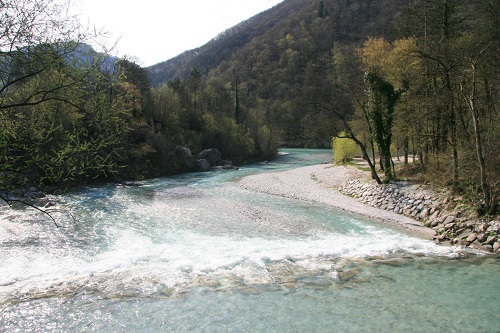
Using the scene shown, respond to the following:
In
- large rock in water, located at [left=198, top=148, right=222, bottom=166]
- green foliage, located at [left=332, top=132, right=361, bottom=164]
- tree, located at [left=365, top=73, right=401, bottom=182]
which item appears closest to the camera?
tree, located at [left=365, top=73, right=401, bottom=182]

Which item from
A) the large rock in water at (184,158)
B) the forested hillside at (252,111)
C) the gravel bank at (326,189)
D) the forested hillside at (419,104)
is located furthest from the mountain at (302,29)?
the gravel bank at (326,189)

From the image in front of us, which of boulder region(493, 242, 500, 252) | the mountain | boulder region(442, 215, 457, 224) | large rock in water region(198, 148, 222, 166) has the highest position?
the mountain

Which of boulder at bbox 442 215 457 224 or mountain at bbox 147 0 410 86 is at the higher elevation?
mountain at bbox 147 0 410 86

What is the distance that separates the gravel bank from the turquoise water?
129 centimetres

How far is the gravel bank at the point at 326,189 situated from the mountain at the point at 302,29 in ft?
238

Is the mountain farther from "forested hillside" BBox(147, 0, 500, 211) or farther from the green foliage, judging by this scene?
the green foliage

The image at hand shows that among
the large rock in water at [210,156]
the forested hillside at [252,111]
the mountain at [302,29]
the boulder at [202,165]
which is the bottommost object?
the boulder at [202,165]

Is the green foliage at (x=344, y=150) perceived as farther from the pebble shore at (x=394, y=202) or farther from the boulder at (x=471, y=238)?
the boulder at (x=471, y=238)

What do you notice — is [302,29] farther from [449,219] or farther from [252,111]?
[449,219]

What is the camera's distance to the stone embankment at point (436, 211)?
12.2 meters

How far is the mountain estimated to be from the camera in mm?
106000

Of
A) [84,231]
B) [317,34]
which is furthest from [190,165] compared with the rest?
[317,34]

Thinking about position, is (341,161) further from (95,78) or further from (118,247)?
(95,78)

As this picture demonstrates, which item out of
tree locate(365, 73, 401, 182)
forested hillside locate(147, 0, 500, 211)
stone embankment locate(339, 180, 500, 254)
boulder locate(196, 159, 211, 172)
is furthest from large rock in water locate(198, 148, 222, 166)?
tree locate(365, 73, 401, 182)
